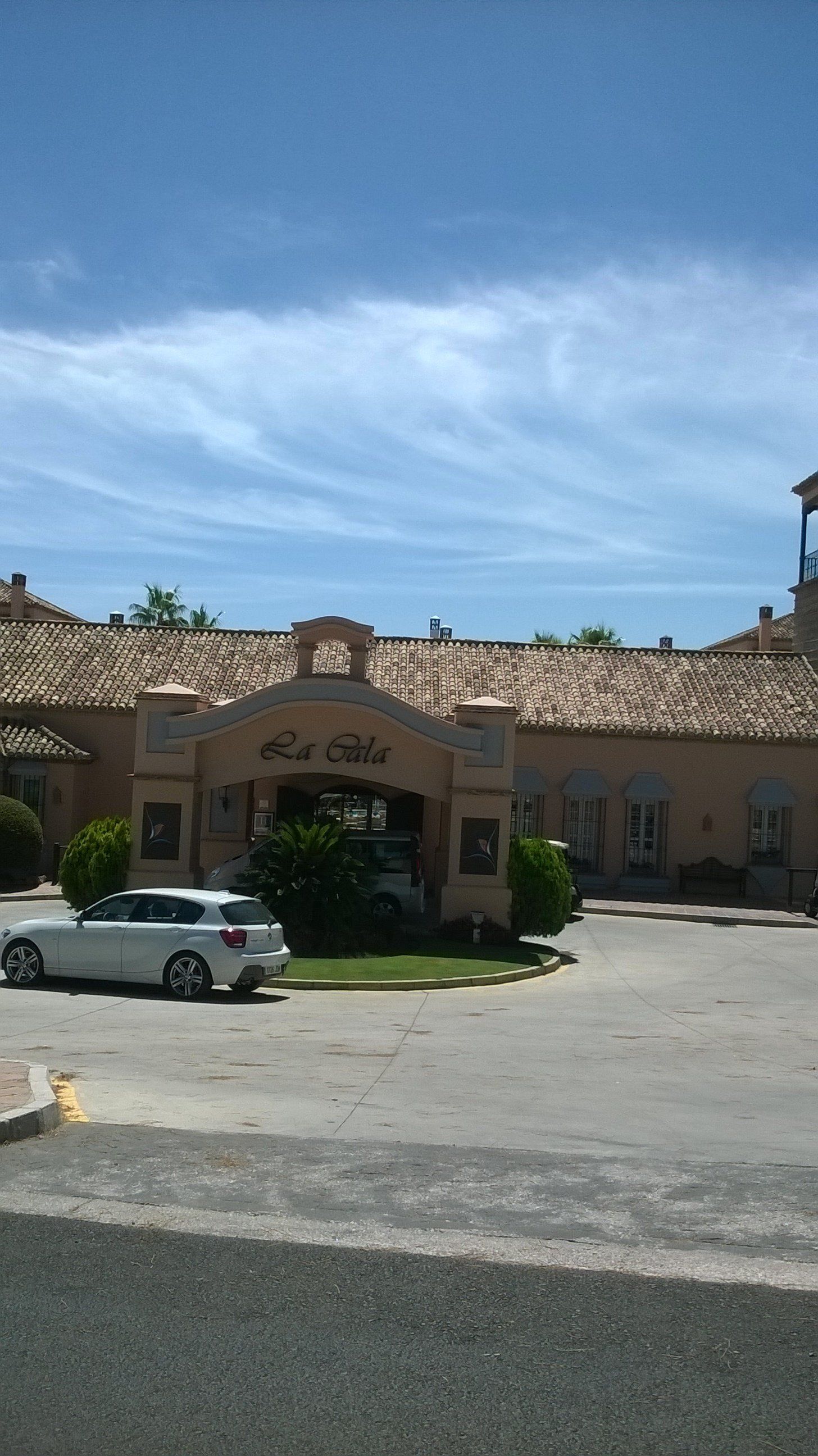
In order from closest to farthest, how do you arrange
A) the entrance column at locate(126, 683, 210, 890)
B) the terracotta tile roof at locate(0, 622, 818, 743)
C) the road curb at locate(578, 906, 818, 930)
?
the entrance column at locate(126, 683, 210, 890) → the road curb at locate(578, 906, 818, 930) → the terracotta tile roof at locate(0, 622, 818, 743)

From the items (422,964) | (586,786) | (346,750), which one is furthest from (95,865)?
(586,786)

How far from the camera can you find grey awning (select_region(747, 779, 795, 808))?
37.0m

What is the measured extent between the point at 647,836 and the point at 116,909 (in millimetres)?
22062

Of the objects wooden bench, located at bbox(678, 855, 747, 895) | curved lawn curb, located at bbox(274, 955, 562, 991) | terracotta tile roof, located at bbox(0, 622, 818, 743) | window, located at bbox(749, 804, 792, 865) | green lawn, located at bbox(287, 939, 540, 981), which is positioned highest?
terracotta tile roof, located at bbox(0, 622, 818, 743)

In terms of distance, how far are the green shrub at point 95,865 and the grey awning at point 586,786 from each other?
15.8m

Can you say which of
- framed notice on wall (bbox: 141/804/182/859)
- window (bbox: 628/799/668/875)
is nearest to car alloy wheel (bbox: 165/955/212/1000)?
framed notice on wall (bbox: 141/804/182/859)

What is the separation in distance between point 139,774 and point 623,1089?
49.1ft

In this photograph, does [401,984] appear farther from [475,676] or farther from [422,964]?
[475,676]

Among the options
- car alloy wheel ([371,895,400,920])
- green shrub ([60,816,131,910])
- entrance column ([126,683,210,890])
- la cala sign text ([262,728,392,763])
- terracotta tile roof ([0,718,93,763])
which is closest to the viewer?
green shrub ([60,816,131,910])

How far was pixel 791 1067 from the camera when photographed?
13953mm

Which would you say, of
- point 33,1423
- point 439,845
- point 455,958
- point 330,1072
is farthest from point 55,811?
point 33,1423

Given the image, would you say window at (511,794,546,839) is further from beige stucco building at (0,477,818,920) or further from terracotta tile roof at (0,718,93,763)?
terracotta tile roof at (0,718,93,763)

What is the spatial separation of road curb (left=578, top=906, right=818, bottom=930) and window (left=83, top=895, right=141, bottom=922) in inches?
637

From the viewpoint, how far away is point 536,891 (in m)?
25.0
